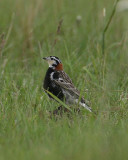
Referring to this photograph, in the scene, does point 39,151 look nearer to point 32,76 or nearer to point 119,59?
point 32,76

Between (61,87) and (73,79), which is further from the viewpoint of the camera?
(73,79)

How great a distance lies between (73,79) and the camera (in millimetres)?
6824

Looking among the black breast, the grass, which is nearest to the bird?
the black breast

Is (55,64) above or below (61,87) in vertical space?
above

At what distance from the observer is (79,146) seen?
3.86 metres

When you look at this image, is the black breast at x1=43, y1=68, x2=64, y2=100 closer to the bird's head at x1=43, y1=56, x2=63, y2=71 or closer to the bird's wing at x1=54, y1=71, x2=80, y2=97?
the bird's wing at x1=54, y1=71, x2=80, y2=97

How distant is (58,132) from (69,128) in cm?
24

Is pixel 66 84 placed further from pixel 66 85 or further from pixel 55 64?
pixel 55 64

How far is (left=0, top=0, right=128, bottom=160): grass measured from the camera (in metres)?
3.98

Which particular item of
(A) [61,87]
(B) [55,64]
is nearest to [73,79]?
(B) [55,64]

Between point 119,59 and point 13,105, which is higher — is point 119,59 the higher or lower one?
the higher one

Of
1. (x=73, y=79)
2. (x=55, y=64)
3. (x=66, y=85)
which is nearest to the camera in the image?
(x=66, y=85)

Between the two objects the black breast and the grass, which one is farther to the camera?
the black breast

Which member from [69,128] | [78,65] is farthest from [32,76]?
[69,128]
